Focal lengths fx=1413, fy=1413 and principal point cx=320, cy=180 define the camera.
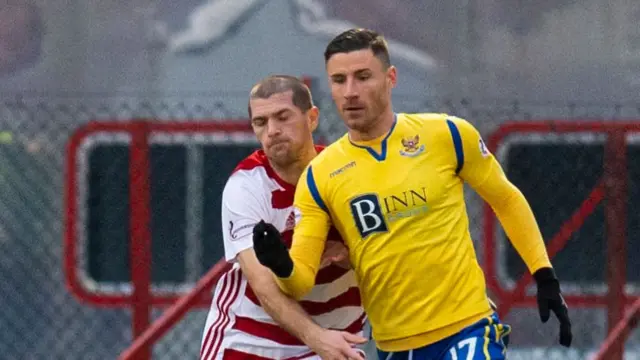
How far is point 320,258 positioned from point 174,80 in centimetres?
291

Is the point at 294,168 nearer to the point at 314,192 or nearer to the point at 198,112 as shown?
the point at 314,192

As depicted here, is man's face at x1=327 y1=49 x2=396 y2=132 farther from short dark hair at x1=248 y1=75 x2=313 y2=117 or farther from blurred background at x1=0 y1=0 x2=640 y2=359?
blurred background at x1=0 y1=0 x2=640 y2=359

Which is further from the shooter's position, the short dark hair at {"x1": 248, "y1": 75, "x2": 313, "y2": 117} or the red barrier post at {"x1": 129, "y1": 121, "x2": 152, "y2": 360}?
the red barrier post at {"x1": 129, "y1": 121, "x2": 152, "y2": 360}

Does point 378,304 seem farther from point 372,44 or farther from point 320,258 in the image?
point 372,44

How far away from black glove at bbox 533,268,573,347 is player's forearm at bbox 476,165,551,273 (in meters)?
0.04

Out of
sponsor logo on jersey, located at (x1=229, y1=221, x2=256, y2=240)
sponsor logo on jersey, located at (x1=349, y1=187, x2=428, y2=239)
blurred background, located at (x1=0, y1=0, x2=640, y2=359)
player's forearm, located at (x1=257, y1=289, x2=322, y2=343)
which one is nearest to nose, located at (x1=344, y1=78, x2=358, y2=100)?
sponsor logo on jersey, located at (x1=349, y1=187, x2=428, y2=239)

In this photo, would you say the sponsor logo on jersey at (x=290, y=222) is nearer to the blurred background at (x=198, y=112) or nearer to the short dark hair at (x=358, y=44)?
the short dark hair at (x=358, y=44)

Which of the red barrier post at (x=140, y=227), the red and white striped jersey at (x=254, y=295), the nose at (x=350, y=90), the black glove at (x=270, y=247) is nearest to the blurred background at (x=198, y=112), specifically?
the red barrier post at (x=140, y=227)

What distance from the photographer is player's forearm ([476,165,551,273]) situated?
469 centimetres

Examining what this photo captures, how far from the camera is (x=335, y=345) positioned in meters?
4.32

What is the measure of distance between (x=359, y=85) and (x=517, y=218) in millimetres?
728

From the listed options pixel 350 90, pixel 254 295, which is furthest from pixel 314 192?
pixel 254 295

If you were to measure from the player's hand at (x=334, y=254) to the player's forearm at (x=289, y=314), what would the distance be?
0.23 m

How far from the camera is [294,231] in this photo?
4504 mm
